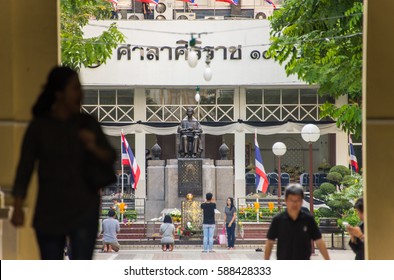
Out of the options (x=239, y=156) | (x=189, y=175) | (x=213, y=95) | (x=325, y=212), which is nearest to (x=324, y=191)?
(x=325, y=212)

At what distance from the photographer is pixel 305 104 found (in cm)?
2552

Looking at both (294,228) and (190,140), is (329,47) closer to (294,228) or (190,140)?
(294,228)

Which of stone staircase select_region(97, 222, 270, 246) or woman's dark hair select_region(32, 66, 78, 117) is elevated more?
woman's dark hair select_region(32, 66, 78, 117)

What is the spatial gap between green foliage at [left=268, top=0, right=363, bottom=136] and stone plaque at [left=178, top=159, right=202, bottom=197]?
8.18m

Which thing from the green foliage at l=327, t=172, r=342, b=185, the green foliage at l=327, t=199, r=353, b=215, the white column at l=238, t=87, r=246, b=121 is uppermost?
the white column at l=238, t=87, r=246, b=121

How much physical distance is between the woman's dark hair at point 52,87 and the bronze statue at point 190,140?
16.2m

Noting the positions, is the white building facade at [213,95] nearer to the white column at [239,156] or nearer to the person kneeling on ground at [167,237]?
the white column at [239,156]

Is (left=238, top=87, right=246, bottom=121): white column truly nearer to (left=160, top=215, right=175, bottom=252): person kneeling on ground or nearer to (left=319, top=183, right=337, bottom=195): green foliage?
(left=319, top=183, right=337, bottom=195): green foliage

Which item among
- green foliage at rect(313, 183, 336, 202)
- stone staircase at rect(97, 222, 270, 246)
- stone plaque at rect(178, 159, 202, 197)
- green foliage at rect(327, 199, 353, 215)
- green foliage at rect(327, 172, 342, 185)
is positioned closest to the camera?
stone staircase at rect(97, 222, 270, 246)

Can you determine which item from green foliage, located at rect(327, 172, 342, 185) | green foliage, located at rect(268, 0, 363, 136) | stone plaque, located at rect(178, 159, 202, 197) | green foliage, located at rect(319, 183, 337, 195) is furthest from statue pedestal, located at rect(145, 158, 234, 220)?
green foliage, located at rect(268, 0, 363, 136)

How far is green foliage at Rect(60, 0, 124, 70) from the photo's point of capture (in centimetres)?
1153

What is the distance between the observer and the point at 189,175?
20.8 metres

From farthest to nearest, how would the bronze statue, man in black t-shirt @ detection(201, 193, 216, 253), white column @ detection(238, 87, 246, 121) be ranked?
white column @ detection(238, 87, 246, 121), the bronze statue, man in black t-shirt @ detection(201, 193, 216, 253)

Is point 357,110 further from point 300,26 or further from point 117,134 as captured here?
point 117,134
